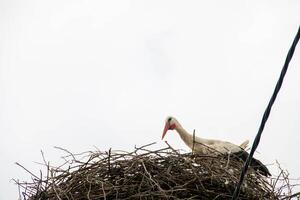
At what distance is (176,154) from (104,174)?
428mm

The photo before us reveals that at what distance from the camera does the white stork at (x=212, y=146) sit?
412 centimetres

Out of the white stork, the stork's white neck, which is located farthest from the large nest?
the stork's white neck

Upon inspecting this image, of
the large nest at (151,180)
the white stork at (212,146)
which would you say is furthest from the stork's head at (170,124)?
the large nest at (151,180)

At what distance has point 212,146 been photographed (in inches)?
176

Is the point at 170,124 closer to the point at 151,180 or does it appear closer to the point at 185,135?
the point at 185,135

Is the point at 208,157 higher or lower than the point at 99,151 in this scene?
lower

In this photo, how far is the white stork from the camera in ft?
13.5

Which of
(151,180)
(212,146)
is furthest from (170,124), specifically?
(151,180)

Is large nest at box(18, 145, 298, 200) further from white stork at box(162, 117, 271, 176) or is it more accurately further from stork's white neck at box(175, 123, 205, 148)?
stork's white neck at box(175, 123, 205, 148)

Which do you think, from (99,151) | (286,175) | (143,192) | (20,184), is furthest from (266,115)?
(20,184)

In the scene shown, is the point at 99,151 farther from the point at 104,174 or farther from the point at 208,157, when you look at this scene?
the point at 208,157

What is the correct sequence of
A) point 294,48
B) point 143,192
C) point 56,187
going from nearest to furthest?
1. point 294,48
2. point 143,192
3. point 56,187

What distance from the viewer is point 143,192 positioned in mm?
3027

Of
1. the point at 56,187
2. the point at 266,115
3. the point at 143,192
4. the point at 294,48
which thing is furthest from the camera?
the point at 56,187
